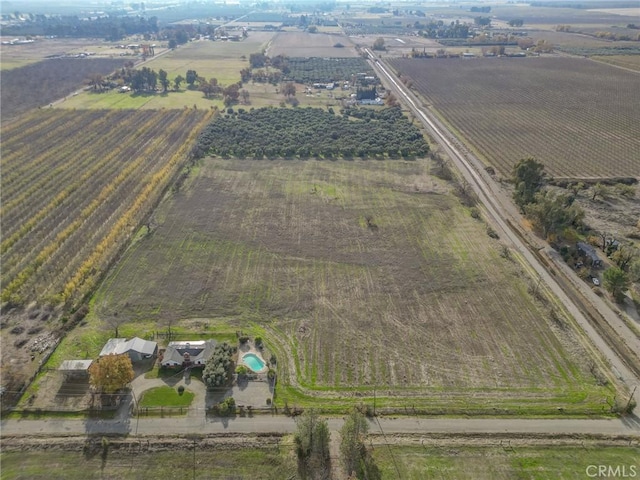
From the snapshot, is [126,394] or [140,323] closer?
[126,394]

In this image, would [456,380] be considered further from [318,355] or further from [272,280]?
[272,280]

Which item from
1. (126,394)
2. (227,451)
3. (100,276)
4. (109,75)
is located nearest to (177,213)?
(100,276)

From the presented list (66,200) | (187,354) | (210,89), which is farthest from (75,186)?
(210,89)

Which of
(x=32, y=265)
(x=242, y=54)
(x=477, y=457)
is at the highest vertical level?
(x=242, y=54)

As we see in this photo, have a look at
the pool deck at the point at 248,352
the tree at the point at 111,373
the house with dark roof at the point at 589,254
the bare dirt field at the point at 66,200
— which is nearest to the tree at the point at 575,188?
the house with dark roof at the point at 589,254

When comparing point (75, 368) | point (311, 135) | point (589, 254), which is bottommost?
point (75, 368)

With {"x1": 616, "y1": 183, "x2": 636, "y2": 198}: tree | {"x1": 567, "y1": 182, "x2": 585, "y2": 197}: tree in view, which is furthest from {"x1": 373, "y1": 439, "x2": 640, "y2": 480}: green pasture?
{"x1": 616, "y1": 183, "x2": 636, "y2": 198}: tree

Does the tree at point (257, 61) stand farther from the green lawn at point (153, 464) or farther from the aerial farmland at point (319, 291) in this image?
the green lawn at point (153, 464)

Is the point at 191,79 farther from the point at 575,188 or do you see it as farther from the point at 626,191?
the point at 626,191
